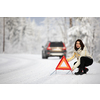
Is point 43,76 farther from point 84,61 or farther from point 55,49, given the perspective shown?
point 55,49

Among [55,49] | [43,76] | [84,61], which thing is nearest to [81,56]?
[84,61]

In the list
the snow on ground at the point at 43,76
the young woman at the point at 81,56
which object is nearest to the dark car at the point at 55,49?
the snow on ground at the point at 43,76

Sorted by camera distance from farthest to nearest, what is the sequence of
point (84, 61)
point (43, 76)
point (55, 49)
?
point (55, 49) → point (43, 76) → point (84, 61)

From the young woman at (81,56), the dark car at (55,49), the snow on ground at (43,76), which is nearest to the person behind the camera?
the snow on ground at (43,76)

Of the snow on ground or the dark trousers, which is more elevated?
A: the dark trousers

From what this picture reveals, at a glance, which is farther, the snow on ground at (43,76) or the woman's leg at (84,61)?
the woman's leg at (84,61)

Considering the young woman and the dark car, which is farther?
the dark car

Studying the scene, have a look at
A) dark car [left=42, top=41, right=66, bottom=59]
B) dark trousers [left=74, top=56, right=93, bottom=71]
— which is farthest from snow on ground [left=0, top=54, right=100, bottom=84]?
dark car [left=42, top=41, right=66, bottom=59]

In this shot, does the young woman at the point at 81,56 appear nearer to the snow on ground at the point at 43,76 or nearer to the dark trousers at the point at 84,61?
the dark trousers at the point at 84,61

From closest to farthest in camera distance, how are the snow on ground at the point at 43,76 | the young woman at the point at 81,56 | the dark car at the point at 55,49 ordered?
the snow on ground at the point at 43,76 → the young woman at the point at 81,56 → the dark car at the point at 55,49

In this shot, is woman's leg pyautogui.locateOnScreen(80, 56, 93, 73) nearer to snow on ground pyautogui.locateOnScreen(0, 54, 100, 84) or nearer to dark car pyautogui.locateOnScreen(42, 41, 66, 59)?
snow on ground pyautogui.locateOnScreen(0, 54, 100, 84)
